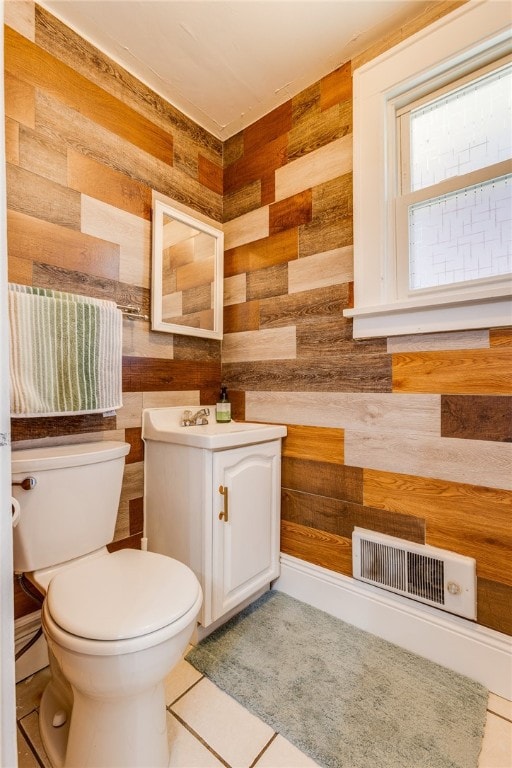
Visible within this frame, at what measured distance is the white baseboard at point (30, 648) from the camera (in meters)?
1.23

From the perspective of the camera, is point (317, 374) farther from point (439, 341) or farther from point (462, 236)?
point (462, 236)

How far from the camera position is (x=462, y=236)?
133 centimetres

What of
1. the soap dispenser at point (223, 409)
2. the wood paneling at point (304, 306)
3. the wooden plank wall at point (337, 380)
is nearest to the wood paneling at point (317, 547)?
the wooden plank wall at point (337, 380)

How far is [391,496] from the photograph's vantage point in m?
1.41

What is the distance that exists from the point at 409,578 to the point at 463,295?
1.07m

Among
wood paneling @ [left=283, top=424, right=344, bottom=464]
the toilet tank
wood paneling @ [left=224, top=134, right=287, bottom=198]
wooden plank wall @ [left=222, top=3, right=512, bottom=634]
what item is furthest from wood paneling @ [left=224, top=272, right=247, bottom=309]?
the toilet tank

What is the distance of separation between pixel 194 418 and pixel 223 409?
0.59ft

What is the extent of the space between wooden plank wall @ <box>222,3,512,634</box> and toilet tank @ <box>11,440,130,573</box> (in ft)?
2.68

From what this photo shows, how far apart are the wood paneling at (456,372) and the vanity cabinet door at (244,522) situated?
66cm

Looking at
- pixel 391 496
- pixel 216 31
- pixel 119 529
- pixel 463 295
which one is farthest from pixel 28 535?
pixel 216 31

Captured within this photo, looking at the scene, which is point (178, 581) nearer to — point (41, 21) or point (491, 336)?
point (491, 336)

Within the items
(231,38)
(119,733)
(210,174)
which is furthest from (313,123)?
(119,733)

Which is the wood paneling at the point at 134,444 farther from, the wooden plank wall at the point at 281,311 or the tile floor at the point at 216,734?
the tile floor at the point at 216,734

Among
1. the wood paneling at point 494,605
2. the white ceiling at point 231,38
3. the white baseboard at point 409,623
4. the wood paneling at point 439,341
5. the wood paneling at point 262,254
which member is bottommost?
the white baseboard at point 409,623
